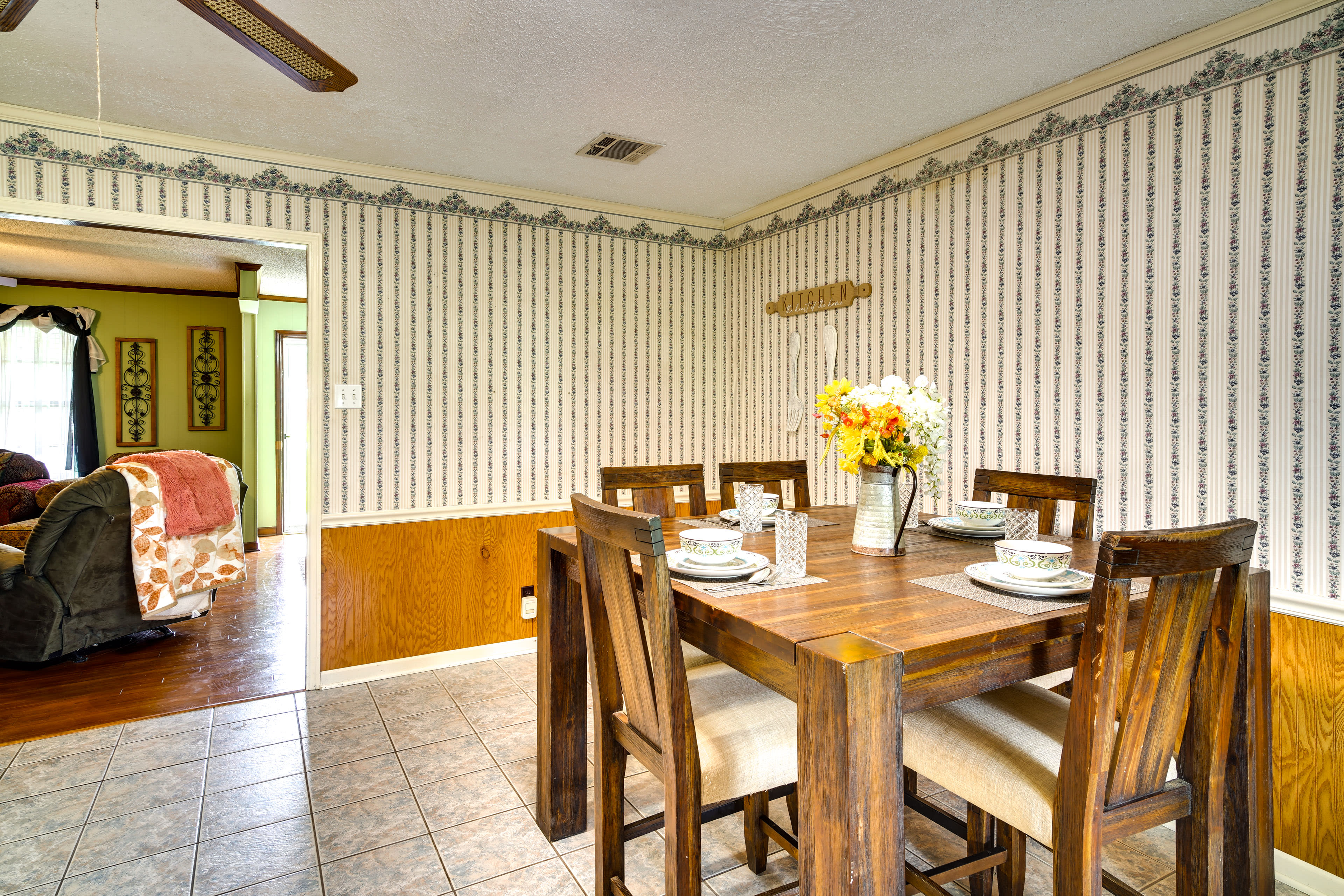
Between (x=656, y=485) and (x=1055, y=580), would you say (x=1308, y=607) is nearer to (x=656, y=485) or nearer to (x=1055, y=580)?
(x=1055, y=580)

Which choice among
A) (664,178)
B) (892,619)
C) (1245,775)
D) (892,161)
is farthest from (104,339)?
(1245,775)

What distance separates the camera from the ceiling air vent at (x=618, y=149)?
115 inches

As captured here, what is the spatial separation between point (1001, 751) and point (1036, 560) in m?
0.39

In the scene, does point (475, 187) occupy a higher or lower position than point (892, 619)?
higher

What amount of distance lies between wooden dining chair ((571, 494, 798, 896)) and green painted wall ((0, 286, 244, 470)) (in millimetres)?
6116

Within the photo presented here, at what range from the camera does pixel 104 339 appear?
6.37 metres

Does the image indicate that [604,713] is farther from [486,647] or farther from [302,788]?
[486,647]

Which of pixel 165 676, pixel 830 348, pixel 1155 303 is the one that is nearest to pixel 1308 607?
pixel 1155 303

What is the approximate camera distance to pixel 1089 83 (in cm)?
240

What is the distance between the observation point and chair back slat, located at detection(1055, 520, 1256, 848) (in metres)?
1.09

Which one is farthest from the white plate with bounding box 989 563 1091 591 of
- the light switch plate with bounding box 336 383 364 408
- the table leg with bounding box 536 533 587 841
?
the light switch plate with bounding box 336 383 364 408

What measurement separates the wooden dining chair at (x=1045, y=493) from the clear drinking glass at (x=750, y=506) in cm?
76

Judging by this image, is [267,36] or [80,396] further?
[80,396]

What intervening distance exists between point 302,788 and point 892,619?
2.09m
